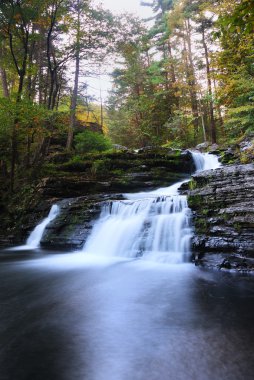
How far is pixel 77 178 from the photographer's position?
12664 millimetres

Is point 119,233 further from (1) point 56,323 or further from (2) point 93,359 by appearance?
(2) point 93,359

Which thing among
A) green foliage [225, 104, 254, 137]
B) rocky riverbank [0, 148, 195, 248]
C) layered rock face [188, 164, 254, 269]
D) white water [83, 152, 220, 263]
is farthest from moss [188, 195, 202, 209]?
green foliage [225, 104, 254, 137]

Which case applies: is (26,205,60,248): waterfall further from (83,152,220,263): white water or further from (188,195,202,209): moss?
(188,195,202,209): moss

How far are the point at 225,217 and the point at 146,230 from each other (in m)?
2.19

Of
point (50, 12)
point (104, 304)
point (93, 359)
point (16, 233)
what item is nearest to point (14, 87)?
point (50, 12)

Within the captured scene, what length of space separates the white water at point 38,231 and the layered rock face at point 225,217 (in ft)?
18.4

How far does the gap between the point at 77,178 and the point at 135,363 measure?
10559 millimetres

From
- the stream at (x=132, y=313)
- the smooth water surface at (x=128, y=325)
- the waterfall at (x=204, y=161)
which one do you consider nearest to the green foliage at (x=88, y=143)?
the waterfall at (x=204, y=161)

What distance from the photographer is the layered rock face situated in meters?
5.90

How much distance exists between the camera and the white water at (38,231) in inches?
405

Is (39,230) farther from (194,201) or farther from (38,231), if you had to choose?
(194,201)

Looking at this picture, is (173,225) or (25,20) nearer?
(173,225)

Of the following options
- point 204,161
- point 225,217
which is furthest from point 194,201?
point 204,161

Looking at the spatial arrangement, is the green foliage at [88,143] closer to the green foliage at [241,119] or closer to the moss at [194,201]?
the green foliage at [241,119]
